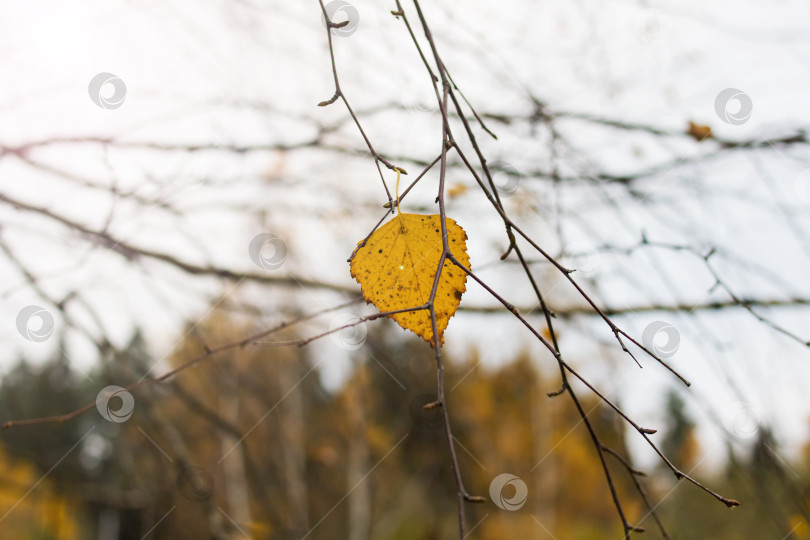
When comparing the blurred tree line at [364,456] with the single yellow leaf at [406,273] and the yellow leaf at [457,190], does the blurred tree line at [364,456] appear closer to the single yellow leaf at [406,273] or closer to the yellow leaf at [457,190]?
the yellow leaf at [457,190]

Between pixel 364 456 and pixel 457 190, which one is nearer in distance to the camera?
pixel 457 190

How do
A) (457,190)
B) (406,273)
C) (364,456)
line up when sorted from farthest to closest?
(364,456)
(457,190)
(406,273)

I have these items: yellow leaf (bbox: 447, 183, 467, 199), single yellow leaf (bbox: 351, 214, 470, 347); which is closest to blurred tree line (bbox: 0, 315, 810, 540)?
yellow leaf (bbox: 447, 183, 467, 199)

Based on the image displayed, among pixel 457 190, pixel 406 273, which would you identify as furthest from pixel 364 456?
pixel 406 273

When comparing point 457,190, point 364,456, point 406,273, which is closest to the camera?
point 406,273

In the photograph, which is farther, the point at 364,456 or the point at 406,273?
the point at 364,456

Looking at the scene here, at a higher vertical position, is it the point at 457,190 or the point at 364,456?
the point at 457,190

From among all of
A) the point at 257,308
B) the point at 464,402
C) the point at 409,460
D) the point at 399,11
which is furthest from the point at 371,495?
the point at 399,11

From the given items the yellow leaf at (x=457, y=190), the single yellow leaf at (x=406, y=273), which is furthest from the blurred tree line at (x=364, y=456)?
the single yellow leaf at (x=406, y=273)

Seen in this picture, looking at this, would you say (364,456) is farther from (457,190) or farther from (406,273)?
(406,273)

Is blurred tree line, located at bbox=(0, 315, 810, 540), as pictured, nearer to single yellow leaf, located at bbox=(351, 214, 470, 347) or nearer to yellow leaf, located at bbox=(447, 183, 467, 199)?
yellow leaf, located at bbox=(447, 183, 467, 199)
